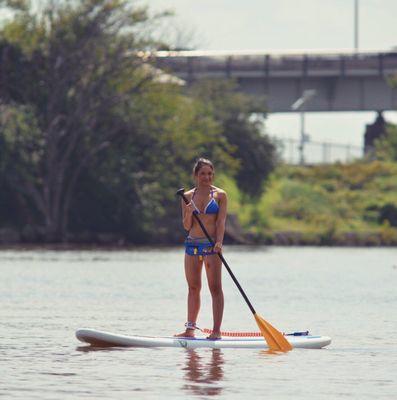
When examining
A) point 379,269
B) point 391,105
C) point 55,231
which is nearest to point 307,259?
point 379,269

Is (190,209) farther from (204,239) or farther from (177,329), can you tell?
(177,329)

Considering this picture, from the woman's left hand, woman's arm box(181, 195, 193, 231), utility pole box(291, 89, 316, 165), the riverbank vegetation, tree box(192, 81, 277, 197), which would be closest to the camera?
the woman's left hand

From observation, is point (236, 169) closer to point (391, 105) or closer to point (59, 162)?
point (59, 162)

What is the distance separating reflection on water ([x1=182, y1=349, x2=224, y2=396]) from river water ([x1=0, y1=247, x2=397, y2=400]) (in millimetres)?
12

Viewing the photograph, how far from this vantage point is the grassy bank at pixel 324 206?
83.9 meters

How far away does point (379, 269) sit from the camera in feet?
162

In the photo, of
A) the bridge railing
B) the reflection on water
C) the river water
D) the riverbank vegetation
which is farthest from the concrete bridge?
the reflection on water

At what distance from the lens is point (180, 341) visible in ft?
65.6

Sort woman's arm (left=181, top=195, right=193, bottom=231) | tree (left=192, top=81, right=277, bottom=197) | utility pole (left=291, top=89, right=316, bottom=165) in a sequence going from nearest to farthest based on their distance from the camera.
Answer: woman's arm (left=181, top=195, right=193, bottom=231), tree (left=192, top=81, right=277, bottom=197), utility pole (left=291, top=89, right=316, bottom=165)

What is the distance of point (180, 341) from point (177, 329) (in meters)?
3.44

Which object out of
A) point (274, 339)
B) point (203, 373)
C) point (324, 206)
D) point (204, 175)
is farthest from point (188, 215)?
point (324, 206)

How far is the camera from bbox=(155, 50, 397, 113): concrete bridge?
4279 inches

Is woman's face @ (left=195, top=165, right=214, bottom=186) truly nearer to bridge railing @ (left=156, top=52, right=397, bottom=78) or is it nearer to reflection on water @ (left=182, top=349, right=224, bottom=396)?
reflection on water @ (left=182, top=349, right=224, bottom=396)

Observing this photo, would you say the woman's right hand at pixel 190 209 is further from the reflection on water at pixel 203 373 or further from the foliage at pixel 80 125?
the foliage at pixel 80 125
